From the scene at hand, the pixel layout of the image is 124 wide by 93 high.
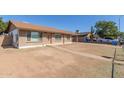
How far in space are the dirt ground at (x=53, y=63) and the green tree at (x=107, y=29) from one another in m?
0.45

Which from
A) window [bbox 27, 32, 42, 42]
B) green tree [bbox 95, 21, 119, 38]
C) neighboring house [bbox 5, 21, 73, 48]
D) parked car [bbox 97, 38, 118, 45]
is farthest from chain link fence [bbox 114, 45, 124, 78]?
window [bbox 27, 32, 42, 42]

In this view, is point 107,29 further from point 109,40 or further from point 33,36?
point 33,36

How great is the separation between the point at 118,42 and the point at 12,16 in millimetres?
3143

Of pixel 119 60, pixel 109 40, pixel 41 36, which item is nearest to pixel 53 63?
pixel 41 36

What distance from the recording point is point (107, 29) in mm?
4785

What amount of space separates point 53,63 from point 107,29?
1.83 meters

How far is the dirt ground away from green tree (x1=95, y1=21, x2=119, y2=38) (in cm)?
45

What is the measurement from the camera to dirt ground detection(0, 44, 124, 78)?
458 centimetres

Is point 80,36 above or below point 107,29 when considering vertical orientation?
below

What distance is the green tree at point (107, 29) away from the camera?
15.4ft

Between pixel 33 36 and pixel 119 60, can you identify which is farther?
pixel 33 36

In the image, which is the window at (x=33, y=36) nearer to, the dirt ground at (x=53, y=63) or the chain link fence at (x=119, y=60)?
the dirt ground at (x=53, y=63)

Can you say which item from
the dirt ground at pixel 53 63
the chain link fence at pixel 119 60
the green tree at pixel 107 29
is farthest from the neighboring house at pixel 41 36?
the chain link fence at pixel 119 60
